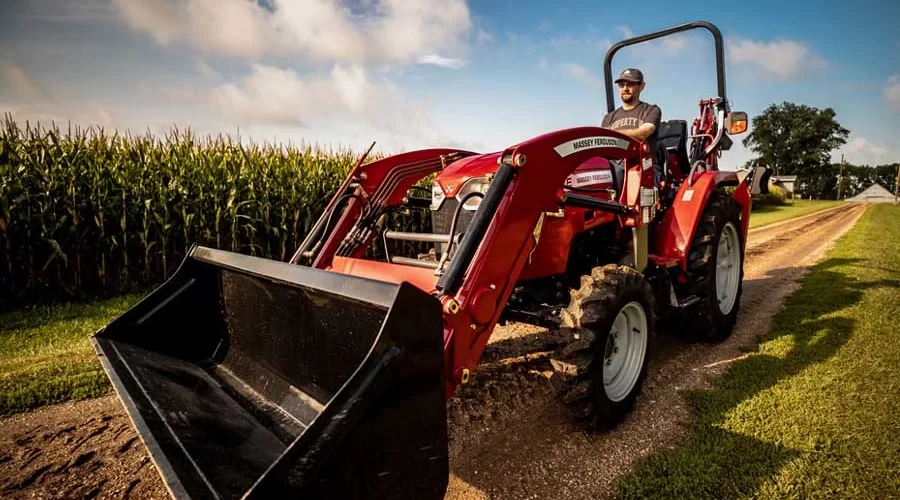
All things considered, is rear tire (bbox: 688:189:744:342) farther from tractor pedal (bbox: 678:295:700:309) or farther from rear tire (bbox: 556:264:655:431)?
rear tire (bbox: 556:264:655:431)

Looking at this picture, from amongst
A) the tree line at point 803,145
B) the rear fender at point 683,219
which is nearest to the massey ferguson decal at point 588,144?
the rear fender at point 683,219

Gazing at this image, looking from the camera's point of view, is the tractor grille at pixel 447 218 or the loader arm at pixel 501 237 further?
the tractor grille at pixel 447 218

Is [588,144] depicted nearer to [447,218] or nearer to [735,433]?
[447,218]

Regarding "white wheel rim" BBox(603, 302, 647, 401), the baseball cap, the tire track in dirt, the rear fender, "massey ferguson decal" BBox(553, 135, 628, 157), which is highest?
the baseball cap

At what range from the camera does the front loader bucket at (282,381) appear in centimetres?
154

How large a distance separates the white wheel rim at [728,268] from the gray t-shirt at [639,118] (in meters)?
1.22

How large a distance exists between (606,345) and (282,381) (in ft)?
5.74

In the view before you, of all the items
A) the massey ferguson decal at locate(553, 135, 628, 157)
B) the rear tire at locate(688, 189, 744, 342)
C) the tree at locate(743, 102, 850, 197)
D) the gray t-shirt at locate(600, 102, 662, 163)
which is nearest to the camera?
the massey ferguson decal at locate(553, 135, 628, 157)

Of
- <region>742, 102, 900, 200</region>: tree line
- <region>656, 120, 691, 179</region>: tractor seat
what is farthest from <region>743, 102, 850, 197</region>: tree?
<region>656, 120, 691, 179</region>: tractor seat

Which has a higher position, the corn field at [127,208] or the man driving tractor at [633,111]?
the man driving tractor at [633,111]

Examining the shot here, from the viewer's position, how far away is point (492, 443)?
2715 millimetres

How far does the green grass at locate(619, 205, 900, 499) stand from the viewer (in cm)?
233

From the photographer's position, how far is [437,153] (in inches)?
156

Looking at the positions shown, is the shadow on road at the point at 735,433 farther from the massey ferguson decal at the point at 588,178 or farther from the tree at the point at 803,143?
the tree at the point at 803,143
